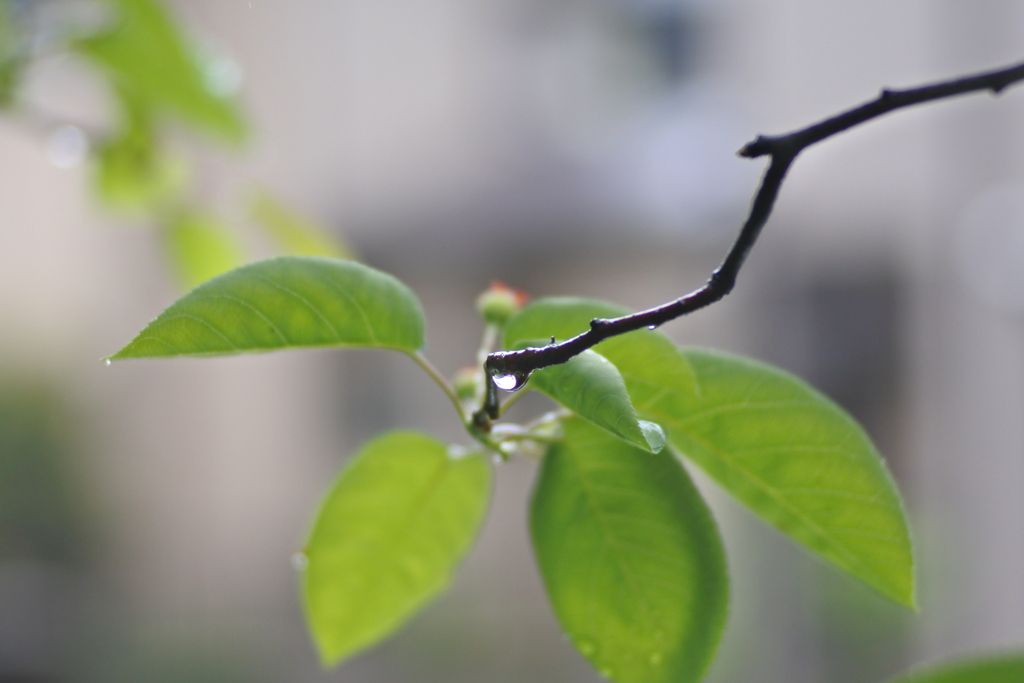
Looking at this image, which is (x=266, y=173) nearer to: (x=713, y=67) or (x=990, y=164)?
(x=713, y=67)

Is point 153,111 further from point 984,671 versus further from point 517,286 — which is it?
point 517,286

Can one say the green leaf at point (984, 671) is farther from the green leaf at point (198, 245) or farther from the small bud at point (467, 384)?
the green leaf at point (198, 245)

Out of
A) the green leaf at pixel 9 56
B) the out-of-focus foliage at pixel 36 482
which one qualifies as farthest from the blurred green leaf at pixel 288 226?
the out-of-focus foliage at pixel 36 482


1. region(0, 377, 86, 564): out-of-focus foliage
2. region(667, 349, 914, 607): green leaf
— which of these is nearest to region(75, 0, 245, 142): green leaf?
region(667, 349, 914, 607): green leaf

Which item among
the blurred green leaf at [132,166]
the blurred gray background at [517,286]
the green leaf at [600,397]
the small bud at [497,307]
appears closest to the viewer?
the green leaf at [600,397]

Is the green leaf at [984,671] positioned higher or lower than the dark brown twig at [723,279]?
lower

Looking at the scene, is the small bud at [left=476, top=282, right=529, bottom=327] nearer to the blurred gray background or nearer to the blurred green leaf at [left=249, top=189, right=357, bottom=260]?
the blurred green leaf at [left=249, top=189, right=357, bottom=260]

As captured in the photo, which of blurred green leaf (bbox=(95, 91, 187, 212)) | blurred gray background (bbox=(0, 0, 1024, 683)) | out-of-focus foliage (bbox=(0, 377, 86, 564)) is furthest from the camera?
out-of-focus foliage (bbox=(0, 377, 86, 564))
